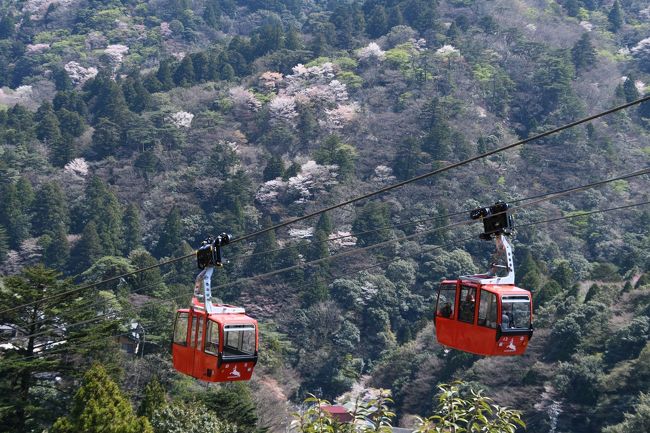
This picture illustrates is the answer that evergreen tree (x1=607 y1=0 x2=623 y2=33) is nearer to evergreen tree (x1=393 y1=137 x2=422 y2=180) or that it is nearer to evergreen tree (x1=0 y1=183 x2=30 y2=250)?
evergreen tree (x1=393 y1=137 x2=422 y2=180)

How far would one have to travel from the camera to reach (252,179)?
299 feet

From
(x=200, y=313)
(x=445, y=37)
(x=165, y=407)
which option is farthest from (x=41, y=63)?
(x=200, y=313)

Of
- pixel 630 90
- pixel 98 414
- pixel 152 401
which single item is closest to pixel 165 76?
pixel 630 90

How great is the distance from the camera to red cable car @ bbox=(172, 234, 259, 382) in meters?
18.3

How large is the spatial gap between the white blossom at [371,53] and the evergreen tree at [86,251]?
43.9 metres

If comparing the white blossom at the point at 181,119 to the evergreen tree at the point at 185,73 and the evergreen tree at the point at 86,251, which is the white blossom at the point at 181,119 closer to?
the evergreen tree at the point at 185,73

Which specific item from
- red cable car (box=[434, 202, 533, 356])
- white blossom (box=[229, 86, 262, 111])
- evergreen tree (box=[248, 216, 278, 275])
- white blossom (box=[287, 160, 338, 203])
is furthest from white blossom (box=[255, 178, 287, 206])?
red cable car (box=[434, 202, 533, 356])

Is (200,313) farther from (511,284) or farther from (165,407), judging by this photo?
(165,407)

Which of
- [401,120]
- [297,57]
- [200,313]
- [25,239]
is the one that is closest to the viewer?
[200,313]

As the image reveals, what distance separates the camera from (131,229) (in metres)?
81.8

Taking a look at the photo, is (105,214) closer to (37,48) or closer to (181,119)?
(181,119)

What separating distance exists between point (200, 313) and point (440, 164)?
71.6 meters

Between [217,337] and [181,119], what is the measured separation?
8435cm

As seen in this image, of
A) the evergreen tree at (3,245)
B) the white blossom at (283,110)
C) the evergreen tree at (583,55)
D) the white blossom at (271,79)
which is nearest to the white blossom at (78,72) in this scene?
the white blossom at (271,79)
